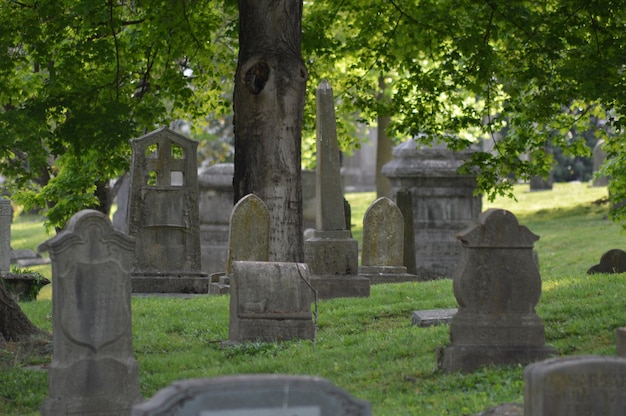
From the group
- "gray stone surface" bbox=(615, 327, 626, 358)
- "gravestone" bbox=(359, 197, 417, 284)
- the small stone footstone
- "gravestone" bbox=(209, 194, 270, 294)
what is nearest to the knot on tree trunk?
"gravestone" bbox=(209, 194, 270, 294)

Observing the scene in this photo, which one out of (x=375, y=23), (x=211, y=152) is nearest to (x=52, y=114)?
(x=375, y=23)

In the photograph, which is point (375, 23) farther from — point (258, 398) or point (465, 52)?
point (258, 398)

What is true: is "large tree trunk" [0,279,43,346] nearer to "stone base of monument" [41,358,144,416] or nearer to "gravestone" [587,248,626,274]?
"stone base of monument" [41,358,144,416]

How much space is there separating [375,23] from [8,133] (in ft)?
20.8

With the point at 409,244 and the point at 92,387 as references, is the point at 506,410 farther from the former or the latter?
the point at 409,244

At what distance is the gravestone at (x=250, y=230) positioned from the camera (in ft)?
55.3

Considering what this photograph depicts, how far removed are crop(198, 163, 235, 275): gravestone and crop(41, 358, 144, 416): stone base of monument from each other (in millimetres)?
17768

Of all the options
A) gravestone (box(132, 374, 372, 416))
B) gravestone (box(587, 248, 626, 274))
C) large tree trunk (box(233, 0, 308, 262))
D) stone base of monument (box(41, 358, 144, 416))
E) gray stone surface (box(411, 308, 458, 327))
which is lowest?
stone base of monument (box(41, 358, 144, 416))

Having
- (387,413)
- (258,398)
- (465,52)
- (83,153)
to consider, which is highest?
(465,52)

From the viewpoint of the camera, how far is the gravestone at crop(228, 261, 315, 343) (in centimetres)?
1288

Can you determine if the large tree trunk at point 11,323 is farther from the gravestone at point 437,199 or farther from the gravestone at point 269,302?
the gravestone at point 437,199

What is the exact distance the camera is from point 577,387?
23.8ft

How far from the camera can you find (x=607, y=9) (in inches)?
601

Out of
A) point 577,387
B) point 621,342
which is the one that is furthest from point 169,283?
point 577,387
